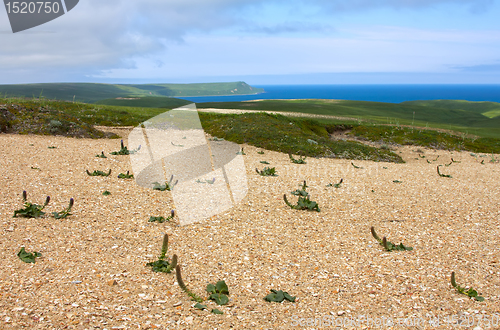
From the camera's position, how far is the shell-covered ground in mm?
4188

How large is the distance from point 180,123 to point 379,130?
1650 centimetres

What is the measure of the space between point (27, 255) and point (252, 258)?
11.9 ft

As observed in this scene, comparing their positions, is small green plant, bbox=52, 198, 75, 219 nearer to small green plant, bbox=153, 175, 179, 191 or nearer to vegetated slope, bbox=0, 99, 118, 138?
small green plant, bbox=153, 175, 179, 191

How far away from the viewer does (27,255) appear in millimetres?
4977

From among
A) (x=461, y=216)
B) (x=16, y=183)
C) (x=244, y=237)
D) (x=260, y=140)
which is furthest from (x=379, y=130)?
(x=16, y=183)

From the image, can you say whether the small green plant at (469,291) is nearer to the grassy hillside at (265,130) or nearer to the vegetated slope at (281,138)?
the vegetated slope at (281,138)

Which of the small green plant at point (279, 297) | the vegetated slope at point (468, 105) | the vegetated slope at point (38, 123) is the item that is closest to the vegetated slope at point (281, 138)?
the vegetated slope at point (38, 123)

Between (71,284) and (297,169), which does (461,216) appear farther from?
(71,284)

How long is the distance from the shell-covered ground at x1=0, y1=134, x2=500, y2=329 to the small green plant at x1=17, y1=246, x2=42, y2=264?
9 cm

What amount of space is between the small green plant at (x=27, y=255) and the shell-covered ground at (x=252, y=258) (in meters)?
0.09

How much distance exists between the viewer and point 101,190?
870 cm

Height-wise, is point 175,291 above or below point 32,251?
below

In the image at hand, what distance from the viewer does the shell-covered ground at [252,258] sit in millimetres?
4188

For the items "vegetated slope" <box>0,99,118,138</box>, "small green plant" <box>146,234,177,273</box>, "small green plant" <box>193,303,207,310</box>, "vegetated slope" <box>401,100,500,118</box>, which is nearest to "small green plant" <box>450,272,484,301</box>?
"small green plant" <box>193,303,207,310</box>
